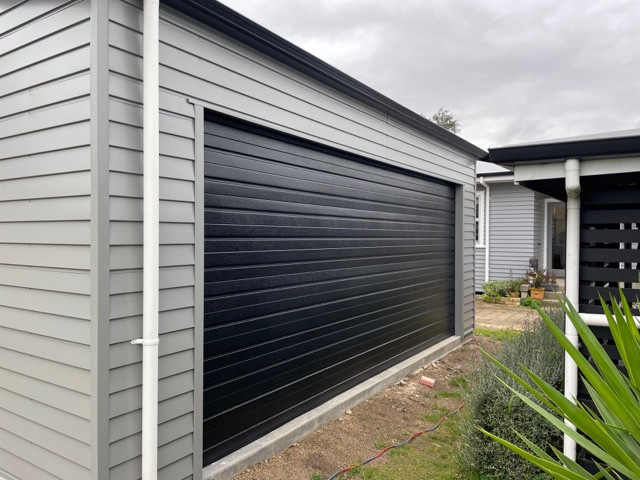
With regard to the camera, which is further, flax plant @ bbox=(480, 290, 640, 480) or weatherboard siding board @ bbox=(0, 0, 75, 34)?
weatherboard siding board @ bbox=(0, 0, 75, 34)

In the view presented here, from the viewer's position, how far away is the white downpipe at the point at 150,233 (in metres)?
2.44

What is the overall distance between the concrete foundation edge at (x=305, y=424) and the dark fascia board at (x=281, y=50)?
2965mm

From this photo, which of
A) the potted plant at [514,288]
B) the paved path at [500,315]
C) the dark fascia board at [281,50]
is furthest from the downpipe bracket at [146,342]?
the potted plant at [514,288]

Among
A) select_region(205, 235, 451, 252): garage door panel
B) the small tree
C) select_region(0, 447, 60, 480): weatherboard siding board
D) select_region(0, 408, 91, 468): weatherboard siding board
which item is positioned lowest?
select_region(0, 447, 60, 480): weatherboard siding board

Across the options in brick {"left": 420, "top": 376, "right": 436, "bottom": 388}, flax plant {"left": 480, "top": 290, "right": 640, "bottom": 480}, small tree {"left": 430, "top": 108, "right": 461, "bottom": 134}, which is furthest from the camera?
small tree {"left": 430, "top": 108, "right": 461, "bottom": 134}

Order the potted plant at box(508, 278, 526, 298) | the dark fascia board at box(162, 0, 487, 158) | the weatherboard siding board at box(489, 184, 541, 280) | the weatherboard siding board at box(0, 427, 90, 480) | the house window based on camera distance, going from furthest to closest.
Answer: the house window → the weatherboard siding board at box(489, 184, 541, 280) → the potted plant at box(508, 278, 526, 298) → the dark fascia board at box(162, 0, 487, 158) → the weatherboard siding board at box(0, 427, 90, 480)

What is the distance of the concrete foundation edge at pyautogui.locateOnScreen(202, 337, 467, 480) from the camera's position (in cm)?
314

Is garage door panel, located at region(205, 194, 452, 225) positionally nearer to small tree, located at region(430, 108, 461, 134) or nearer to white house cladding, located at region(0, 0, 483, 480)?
white house cladding, located at region(0, 0, 483, 480)

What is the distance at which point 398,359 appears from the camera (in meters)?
5.85

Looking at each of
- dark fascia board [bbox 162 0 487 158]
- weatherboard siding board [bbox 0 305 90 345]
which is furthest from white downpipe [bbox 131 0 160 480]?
dark fascia board [bbox 162 0 487 158]

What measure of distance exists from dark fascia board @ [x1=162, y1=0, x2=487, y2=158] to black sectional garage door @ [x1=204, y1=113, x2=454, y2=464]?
595 millimetres

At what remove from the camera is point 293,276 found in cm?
397

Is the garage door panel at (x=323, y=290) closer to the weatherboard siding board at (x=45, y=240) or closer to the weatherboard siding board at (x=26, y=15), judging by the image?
the weatherboard siding board at (x=45, y=240)

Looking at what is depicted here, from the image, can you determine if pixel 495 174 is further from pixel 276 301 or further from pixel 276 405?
pixel 276 405
